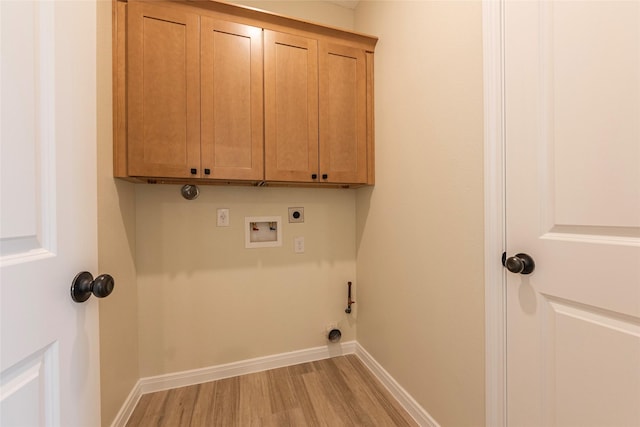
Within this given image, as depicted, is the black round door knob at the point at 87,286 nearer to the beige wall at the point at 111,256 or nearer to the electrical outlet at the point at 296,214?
the beige wall at the point at 111,256

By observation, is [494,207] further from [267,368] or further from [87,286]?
[267,368]

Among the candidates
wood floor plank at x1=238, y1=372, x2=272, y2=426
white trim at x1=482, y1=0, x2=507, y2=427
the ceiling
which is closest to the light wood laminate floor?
wood floor plank at x1=238, y1=372, x2=272, y2=426

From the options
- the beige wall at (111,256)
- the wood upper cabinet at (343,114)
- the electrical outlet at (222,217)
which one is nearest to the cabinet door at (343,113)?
the wood upper cabinet at (343,114)

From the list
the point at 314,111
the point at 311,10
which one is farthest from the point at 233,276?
the point at 311,10

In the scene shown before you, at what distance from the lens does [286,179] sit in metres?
1.56

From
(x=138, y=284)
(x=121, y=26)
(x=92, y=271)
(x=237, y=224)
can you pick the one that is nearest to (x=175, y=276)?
(x=138, y=284)

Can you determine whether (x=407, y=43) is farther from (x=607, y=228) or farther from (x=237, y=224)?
(x=237, y=224)

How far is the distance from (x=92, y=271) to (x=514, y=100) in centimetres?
141

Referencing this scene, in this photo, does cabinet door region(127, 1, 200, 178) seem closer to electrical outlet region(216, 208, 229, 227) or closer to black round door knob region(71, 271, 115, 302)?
electrical outlet region(216, 208, 229, 227)

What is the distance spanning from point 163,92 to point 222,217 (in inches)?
31.6

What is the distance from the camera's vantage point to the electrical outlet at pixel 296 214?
190 centimetres

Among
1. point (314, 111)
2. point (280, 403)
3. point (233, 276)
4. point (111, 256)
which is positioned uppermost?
point (314, 111)

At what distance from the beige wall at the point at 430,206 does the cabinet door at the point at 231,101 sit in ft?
2.65

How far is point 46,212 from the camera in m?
0.50
